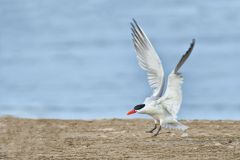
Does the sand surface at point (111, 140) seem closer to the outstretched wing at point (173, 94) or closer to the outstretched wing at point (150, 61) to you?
the outstretched wing at point (173, 94)

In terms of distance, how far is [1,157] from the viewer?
39.2ft

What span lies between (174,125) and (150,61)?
3.23ft

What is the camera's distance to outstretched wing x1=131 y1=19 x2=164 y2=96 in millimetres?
12852

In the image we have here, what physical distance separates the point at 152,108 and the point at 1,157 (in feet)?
6.56

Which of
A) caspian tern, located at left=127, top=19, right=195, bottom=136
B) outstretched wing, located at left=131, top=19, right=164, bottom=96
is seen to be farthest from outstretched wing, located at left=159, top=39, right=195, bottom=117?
outstretched wing, located at left=131, top=19, right=164, bottom=96

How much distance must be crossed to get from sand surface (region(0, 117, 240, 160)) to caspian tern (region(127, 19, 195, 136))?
30 cm

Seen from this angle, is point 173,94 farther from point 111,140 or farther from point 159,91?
point 111,140

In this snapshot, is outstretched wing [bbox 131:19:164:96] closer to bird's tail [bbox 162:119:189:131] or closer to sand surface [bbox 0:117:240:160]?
bird's tail [bbox 162:119:189:131]

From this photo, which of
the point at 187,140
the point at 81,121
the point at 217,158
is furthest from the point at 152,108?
the point at 81,121

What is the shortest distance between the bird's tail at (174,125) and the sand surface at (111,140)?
0.60 feet

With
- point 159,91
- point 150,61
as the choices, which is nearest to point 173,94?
point 159,91

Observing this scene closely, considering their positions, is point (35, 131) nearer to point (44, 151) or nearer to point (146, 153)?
point (44, 151)

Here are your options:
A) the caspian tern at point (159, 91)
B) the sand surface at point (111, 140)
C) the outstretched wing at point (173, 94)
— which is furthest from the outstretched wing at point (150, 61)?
the sand surface at point (111, 140)

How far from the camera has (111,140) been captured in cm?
1284
